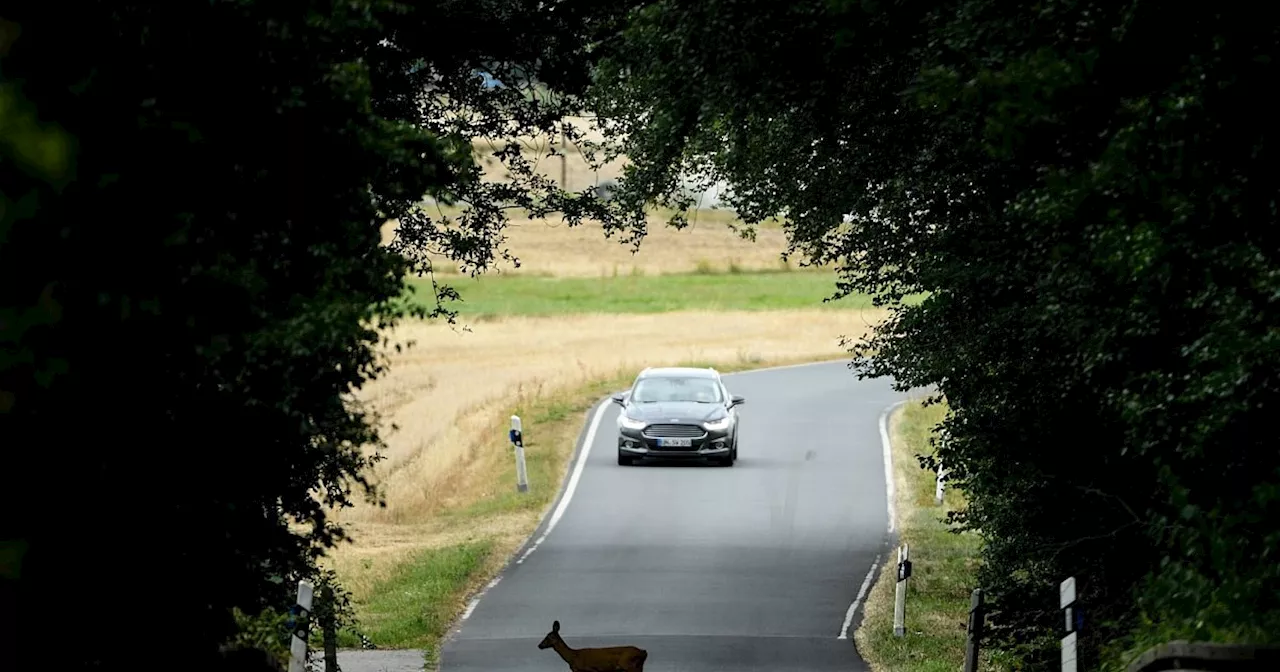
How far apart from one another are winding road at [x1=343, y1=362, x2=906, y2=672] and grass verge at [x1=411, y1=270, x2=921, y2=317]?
34.8 m

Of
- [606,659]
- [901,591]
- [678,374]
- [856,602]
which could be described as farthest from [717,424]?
[606,659]

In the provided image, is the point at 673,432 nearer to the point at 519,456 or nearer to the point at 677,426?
the point at 677,426

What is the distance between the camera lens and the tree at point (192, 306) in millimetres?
7414

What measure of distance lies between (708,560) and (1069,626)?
44.6 ft

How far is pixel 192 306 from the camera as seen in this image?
26.9 ft

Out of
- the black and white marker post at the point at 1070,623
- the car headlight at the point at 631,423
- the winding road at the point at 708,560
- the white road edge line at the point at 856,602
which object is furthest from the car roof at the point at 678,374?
the black and white marker post at the point at 1070,623

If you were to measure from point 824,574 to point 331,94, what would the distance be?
15.8m

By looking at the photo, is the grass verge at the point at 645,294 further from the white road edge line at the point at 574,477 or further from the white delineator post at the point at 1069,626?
the white delineator post at the point at 1069,626

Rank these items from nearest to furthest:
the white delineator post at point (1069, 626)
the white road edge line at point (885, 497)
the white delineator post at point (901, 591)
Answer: the white delineator post at point (1069, 626)
the white delineator post at point (901, 591)
the white road edge line at point (885, 497)

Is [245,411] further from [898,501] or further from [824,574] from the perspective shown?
[898,501]

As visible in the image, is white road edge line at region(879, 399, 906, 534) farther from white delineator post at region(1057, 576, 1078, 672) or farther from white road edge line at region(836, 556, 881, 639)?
white delineator post at region(1057, 576, 1078, 672)

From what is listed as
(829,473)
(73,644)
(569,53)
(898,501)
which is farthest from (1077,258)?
(829,473)

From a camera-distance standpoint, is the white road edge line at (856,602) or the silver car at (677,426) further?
the silver car at (677,426)

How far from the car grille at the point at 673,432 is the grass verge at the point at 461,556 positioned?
1.67 meters
